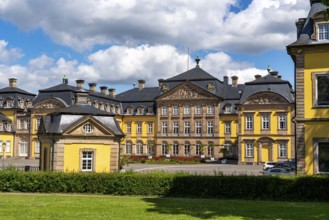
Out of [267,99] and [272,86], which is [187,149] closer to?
[267,99]

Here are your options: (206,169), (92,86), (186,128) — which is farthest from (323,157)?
(92,86)

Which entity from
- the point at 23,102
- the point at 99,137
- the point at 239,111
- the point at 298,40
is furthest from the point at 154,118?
the point at 298,40

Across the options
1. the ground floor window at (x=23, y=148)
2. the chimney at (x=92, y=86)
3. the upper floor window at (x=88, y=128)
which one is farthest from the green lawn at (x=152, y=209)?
the chimney at (x=92, y=86)

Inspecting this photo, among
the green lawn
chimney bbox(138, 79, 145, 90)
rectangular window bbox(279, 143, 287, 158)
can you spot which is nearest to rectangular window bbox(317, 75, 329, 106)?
the green lawn

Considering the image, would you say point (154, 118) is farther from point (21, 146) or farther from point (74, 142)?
point (74, 142)

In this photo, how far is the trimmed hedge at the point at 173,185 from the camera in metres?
17.1

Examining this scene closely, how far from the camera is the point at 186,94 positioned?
60250mm

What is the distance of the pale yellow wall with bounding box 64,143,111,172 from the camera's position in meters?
24.5

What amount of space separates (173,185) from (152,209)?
4.33 meters

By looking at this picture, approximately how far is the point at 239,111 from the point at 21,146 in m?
31.9

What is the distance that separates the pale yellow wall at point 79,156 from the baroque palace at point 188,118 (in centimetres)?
5

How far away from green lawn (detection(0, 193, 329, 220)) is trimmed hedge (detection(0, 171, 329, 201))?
1.18 meters

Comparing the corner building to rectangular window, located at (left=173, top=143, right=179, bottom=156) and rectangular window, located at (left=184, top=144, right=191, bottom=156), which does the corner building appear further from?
rectangular window, located at (left=173, top=143, right=179, bottom=156)

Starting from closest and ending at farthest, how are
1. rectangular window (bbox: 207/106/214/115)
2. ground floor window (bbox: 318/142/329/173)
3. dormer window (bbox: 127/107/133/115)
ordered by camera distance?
ground floor window (bbox: 318/142/329/173) < rectangular window (bbox: 207/106/214/115) < dormer window (bbox: 127/107/133/115)
